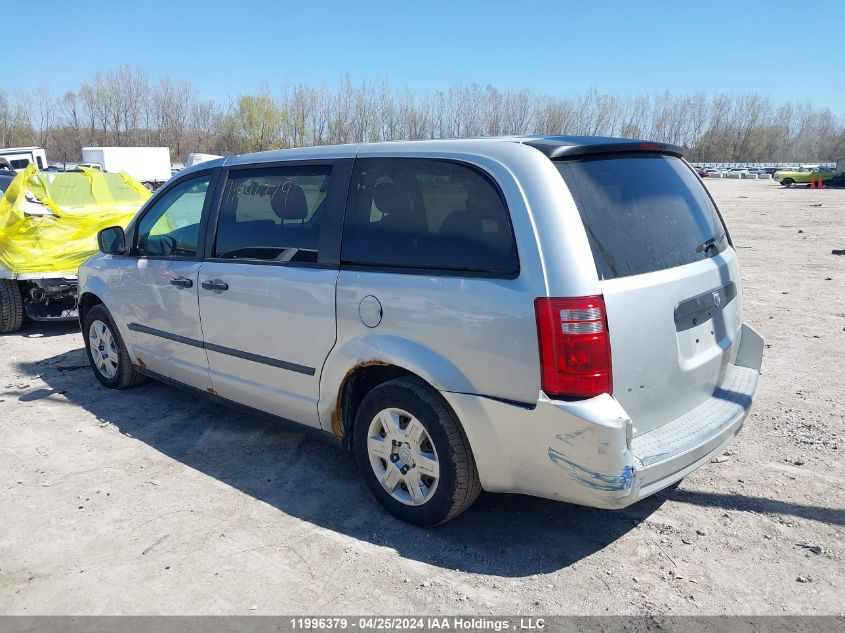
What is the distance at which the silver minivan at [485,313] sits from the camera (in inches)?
105

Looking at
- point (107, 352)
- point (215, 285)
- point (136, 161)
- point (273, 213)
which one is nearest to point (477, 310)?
A: point (273, 213)

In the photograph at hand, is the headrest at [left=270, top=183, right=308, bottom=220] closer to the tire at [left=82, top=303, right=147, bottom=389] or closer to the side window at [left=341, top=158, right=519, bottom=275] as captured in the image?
the side window at [left=341, top=158, right=519, bottom=275]

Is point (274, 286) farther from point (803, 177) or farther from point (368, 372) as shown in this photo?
point (803, 177)

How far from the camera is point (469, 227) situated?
2.98 m

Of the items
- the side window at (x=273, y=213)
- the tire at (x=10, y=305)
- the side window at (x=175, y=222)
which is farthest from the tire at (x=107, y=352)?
the tire at (x=10, y=305)

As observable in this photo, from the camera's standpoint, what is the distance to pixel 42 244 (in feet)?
24.4

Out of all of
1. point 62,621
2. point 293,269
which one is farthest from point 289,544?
point 293,269

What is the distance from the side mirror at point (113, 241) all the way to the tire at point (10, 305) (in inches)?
127

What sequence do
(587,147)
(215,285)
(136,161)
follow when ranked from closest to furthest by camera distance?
(587,147), (215,285), (136,161)

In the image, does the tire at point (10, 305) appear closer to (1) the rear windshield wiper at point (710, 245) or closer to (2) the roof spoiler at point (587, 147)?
(2) the roof spoiler at point (587, 147)

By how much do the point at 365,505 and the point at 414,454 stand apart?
0.57 m

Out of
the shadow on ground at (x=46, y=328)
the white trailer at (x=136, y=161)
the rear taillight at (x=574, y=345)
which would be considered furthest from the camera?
the white trailer at (x=136, y=161)

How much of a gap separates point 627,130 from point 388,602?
330 ft

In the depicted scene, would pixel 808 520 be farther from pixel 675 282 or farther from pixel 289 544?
pixel 289 544
